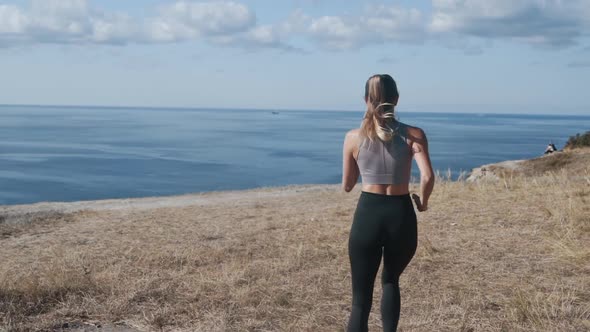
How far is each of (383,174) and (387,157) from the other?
0.33 ft

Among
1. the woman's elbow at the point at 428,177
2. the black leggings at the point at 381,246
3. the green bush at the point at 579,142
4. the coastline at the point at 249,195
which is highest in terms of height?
the woman's elbow at the point at 428,177

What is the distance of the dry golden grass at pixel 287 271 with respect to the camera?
15.9ft

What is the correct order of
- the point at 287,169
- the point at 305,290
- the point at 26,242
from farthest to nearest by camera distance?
the point at 287,169
the point at 26,242
the point at 305,290

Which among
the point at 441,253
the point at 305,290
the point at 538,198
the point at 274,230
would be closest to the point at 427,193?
the point at 305,290

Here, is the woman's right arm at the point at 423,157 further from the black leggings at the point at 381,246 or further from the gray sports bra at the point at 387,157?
the black leggings at the point at 381,246

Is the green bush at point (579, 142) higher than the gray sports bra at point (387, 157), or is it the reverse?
the gray sports bra at point (387, 157)

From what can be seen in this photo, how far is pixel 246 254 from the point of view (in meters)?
7.19

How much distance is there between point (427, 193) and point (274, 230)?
5185mm

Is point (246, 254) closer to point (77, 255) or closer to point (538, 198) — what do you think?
point (77, 255)

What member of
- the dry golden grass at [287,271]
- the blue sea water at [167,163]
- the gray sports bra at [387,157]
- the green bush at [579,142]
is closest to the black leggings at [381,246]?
the gray sports bra at [387,157]

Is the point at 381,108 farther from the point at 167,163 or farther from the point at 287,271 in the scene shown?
the point at 167,163

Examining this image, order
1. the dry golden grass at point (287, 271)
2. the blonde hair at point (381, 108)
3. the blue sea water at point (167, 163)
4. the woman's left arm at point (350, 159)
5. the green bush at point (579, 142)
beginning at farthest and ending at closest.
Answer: the blue sea water at point (167, 163) → the green bush at point (579, 142) → the dry golden grass at point (287, 271) → the woman's left arm at point (350, 159) → the blonde hair at point (381, 108)

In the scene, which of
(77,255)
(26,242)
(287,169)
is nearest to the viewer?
(77,255)

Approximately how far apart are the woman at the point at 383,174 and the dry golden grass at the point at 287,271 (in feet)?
3.68
